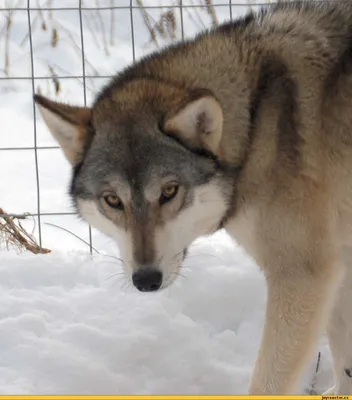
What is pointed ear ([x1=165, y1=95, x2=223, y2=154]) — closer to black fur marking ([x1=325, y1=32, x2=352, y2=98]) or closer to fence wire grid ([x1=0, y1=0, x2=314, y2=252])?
black fur marking ([x1=325, y1=32, x2=352, y2=98])

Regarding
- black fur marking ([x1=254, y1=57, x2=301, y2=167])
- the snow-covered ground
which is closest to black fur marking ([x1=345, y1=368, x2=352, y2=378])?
the snow-covered ground

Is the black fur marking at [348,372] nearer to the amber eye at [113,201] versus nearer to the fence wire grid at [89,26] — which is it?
the amber eye at [113,201]

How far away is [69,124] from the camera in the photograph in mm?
2805

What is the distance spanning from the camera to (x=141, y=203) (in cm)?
262

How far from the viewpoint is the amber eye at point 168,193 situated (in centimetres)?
264

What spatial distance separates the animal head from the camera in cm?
261

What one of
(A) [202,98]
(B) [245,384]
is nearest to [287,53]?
(A) [202,98]

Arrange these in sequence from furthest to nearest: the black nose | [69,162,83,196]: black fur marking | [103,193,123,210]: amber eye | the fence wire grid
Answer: the fence wire grid < [69,162,83,196]: black fur marking < [103,193,123,210]: amber eye < the black nose

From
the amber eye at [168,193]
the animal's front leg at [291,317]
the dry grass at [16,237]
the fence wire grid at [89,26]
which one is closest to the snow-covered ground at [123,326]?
the dry grass at [16,237]

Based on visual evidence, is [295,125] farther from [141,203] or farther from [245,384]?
[245,384]

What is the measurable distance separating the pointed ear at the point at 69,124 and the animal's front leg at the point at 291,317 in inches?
35.7

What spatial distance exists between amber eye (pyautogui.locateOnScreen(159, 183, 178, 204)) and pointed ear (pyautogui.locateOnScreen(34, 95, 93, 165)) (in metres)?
0.41

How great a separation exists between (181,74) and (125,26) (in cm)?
570

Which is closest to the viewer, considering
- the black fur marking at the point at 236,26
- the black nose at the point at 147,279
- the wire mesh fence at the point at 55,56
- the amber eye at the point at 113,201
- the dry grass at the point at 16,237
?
the black nose at the point at 147,279
